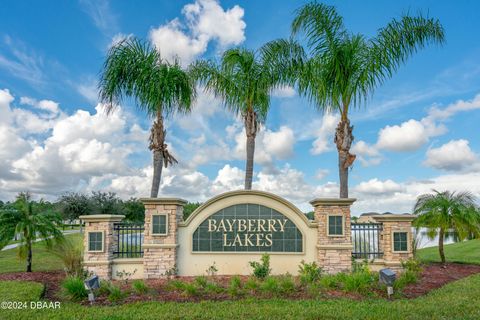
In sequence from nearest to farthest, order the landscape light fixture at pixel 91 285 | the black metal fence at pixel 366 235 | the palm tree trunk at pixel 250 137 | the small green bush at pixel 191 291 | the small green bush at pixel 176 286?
the landscape light fixture at pixel 91 285 → the small green bush at pixel 191 291 → the small green bush at pixel 176 286 → the black metal fence at pixel 366 235 → the palm tree trunk at pixel 250 137

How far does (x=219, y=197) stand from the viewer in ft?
35.6

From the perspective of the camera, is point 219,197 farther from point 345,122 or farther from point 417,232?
point 417,232

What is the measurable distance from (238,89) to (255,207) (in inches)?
216

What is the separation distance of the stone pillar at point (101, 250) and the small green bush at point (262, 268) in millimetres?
4193

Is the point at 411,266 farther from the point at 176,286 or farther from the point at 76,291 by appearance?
the point at 76,291

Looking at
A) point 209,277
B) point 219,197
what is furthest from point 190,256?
point 219,197

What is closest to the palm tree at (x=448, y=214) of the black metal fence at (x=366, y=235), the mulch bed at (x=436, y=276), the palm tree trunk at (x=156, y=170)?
the mulch bed at (x=436, y=276)

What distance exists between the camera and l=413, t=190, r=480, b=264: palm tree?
11.9 metres

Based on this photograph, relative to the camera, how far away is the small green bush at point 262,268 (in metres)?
9.74

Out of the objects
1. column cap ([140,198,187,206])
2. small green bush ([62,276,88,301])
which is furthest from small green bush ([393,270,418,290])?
small green bush ([62,276,88,301])

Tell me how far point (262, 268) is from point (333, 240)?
227 centimetres

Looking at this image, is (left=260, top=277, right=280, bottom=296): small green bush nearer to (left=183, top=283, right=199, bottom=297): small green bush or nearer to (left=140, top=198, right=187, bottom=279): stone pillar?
(left=183, top=283, right=199, bottom=297): small green bush

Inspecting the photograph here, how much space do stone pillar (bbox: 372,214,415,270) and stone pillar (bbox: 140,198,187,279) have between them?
239 inches

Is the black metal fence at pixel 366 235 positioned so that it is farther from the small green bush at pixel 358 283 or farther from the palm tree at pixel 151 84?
the palm tree at pixel 151 84
